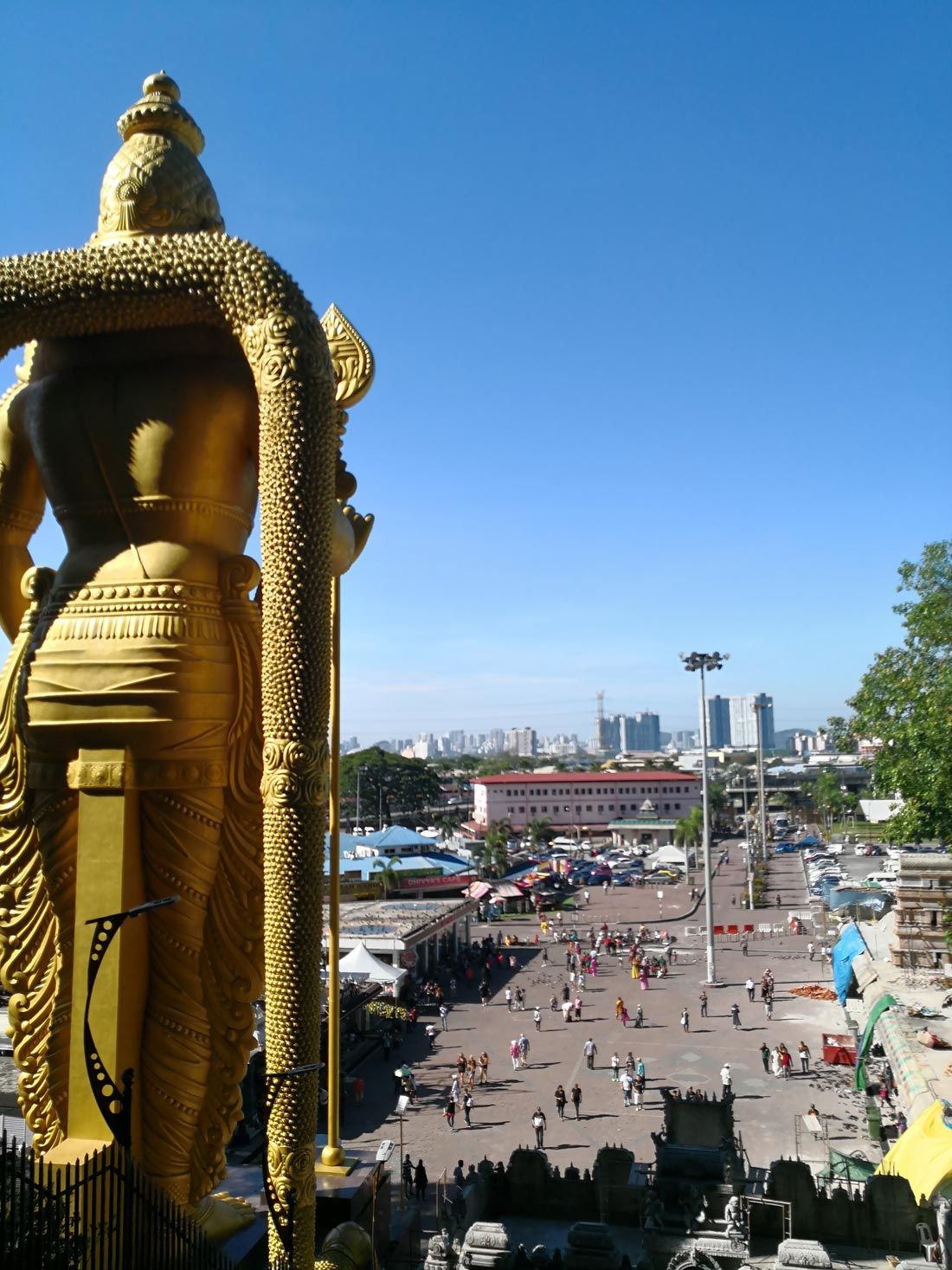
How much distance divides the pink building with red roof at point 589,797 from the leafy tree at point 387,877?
38.3 meters

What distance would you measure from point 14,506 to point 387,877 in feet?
117

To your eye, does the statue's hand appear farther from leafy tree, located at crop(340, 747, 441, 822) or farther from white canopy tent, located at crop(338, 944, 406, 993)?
leafy tree, located at crop(340, 747, 441, 822)

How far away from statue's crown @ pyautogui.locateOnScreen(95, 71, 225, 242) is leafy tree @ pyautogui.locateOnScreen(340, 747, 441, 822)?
7131cm

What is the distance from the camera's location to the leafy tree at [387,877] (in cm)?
4000

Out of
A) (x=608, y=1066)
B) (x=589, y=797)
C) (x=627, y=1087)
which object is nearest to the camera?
(x=627, y=1087)

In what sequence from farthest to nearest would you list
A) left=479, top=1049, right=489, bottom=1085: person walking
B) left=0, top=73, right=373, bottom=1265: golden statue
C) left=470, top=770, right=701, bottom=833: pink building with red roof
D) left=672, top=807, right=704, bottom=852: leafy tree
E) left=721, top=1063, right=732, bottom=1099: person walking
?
left=470, top=770, right=701, bottom=833: pink building with red roof, left=672, top=807, right=704, bottom=852: leafy tree, left=479, top=1049, right=489, bottom=1085: person walking, left=721, top=1063, right=732, bottom=1099: person walking, left=0, top=73, right=373, bottom=1265: golden statue

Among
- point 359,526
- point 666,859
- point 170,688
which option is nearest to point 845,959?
point 359,526

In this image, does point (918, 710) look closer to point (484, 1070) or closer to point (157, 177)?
point (484, 1070)

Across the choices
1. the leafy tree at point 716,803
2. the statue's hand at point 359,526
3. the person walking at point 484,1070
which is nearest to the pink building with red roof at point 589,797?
the leafy tree at point 716,803

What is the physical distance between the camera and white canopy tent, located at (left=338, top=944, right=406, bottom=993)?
23688 mm

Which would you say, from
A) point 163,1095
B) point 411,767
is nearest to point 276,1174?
point 163,1095

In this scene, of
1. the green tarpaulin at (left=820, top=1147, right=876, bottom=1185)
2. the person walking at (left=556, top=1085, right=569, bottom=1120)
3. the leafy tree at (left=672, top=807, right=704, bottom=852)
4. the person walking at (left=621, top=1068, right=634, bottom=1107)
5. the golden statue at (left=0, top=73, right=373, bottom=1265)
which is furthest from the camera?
the leafy tree at (left=672, top=807, right=704, bottom=852)

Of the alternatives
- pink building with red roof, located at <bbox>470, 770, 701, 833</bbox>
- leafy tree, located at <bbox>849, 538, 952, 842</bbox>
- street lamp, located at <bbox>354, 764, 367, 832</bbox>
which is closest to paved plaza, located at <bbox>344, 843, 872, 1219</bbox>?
leafy tree, located at <bbox>849, 538, 952, 842</bbox>

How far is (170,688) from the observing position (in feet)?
17.5
